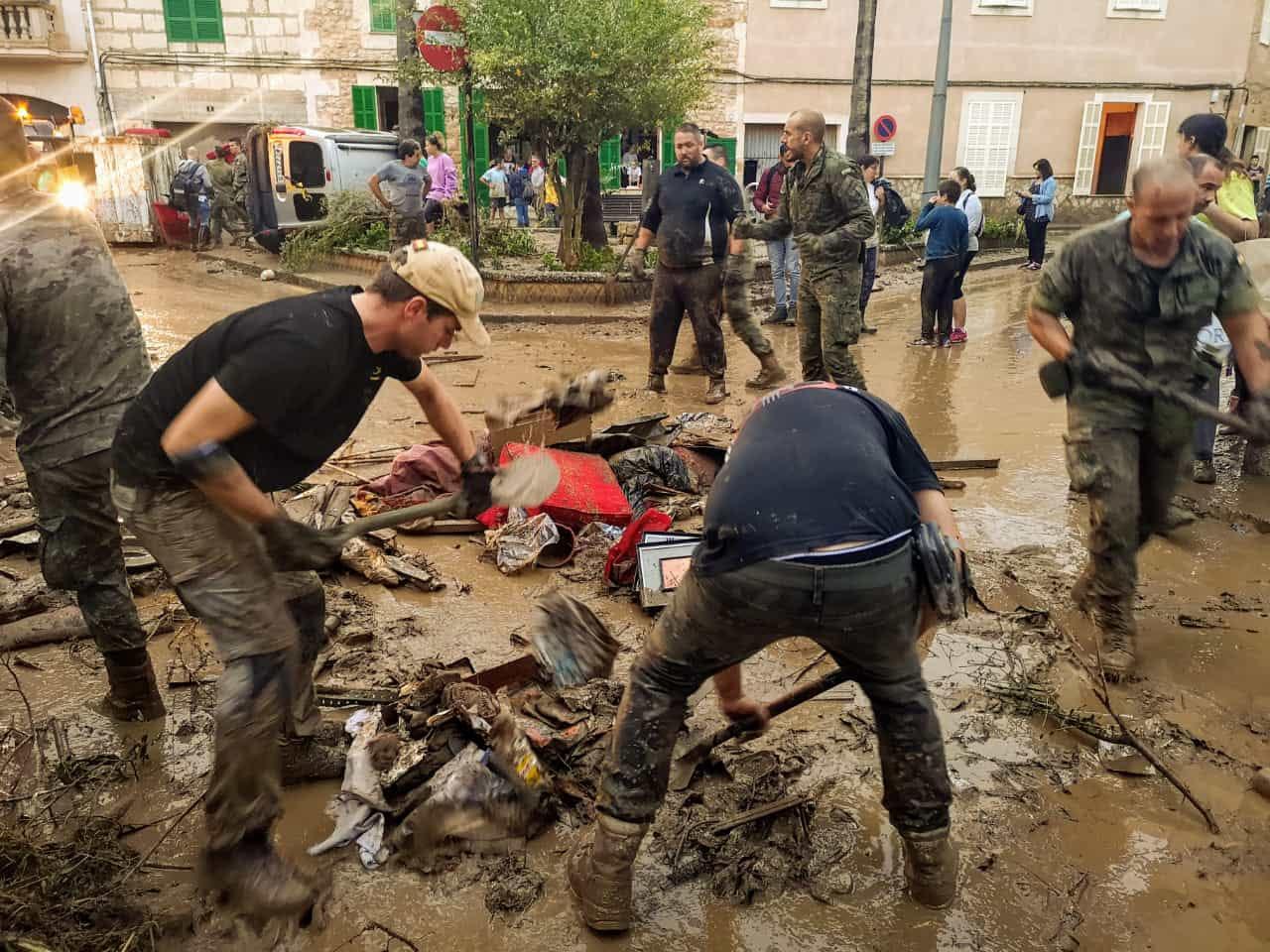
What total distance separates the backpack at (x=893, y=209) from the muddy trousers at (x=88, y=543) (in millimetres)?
11869

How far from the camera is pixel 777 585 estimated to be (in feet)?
7.17

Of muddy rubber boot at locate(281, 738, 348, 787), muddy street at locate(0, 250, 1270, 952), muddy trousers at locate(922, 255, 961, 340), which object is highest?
muddy trousers at locate(922, 255, 961, 340)

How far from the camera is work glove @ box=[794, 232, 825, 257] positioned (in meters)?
6.73

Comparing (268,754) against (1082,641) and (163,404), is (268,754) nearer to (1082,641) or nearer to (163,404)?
(163,404)

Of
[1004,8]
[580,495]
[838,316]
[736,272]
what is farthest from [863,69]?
[580,495]

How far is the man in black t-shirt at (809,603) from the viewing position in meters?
2.18

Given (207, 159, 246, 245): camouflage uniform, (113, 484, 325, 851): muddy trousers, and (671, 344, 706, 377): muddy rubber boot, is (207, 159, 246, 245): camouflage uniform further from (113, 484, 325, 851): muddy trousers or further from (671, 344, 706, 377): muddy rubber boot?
(113, 484, 325, 851): muddy trousers

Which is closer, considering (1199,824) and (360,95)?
(1199,824)

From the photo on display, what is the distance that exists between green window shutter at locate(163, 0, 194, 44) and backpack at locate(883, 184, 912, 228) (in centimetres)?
1682

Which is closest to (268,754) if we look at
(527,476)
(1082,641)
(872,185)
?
(527,476)

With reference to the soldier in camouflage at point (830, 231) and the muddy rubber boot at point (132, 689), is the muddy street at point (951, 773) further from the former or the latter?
the soldier in camouflage at point (830, 231)

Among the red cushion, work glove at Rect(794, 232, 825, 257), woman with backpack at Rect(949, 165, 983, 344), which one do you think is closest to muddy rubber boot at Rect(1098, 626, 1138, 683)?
the red cushion

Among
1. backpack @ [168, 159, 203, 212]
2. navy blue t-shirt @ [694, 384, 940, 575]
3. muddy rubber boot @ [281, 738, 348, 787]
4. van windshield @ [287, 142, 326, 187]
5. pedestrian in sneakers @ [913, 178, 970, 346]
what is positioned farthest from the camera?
van windshield @ [287, 142, 326, 187]

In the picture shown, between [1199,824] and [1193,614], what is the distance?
1.60 metres
